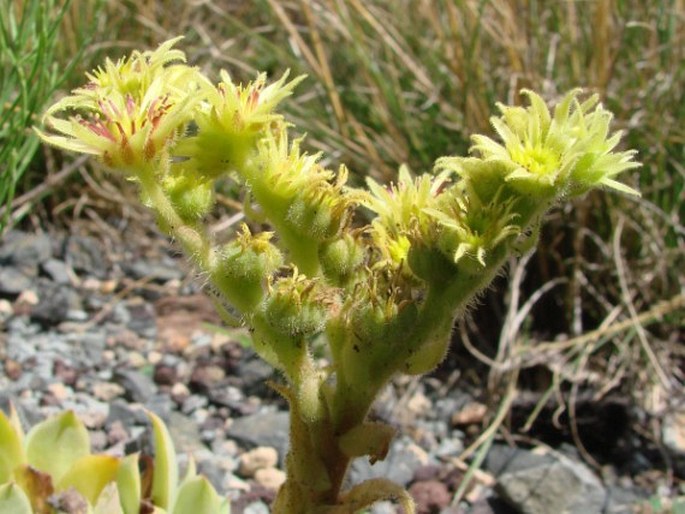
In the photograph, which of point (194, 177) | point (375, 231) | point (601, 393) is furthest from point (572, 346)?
point (194, 177)

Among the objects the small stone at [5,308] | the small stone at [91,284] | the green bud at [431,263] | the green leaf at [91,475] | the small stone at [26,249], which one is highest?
the green bud at [431,263]

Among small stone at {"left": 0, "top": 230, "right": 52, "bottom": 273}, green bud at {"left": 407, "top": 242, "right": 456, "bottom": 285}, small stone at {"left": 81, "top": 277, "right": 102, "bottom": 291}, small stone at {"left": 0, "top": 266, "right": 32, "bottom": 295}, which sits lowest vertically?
small stone at {"left": 81, "top": 277, "right": 102, "bottom": 291}

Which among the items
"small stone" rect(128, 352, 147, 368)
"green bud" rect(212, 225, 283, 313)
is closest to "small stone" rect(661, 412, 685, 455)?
"small stone" rect(128, 352, 147, 368)

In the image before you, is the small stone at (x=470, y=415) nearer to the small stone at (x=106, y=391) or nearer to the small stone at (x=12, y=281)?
the small stone at (x=106, y=391)

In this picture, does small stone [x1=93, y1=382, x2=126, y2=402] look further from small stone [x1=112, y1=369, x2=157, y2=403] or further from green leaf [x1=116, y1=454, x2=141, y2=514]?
green leaf [x1=116, y1=454, x2=141, y2=514]

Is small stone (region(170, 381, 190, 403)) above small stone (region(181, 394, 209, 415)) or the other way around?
above

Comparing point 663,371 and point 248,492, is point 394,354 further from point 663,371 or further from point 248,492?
point 663,371

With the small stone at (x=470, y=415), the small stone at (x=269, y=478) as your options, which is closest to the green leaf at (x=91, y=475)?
the small stone at (x=269, y=478)
